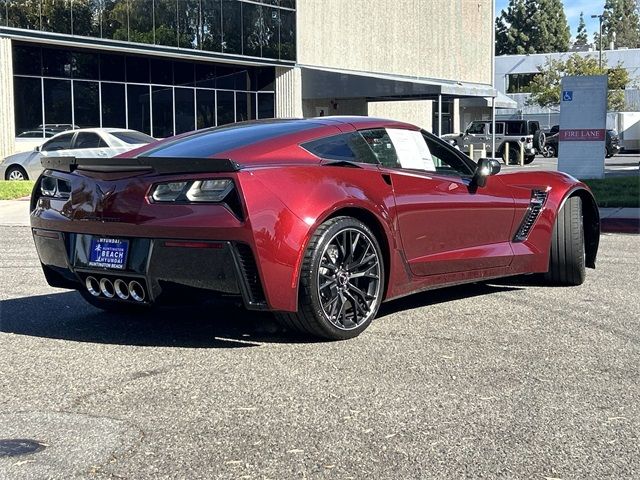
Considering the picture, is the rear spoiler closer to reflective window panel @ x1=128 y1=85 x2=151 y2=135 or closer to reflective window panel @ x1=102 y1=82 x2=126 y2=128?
reflective window panel @ x1=102 y1=82 x2=126 y2=128

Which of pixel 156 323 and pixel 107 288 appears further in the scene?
pixel 156 323

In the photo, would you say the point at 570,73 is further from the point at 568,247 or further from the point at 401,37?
the point at 568,247

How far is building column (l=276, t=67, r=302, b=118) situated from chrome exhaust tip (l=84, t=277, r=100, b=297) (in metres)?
28.3

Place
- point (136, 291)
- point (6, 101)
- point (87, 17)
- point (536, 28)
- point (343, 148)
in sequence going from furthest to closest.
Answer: point (536, 28) < point (87, 17) < point (6, 101) < point (343, 148) < point (136, 291)

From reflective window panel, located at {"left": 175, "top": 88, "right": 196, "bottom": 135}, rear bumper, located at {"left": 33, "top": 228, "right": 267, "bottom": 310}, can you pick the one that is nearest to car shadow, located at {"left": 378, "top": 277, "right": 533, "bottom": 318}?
rear bumper, located at {"left": 33, "top": 228, "right": 267, "bottom": 310}

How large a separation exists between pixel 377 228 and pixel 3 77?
847 inches

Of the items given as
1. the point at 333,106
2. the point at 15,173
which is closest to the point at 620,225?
the point at 15,173

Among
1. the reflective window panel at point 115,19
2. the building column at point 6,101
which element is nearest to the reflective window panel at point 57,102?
the building column at point 6,101

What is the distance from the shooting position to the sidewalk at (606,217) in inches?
474

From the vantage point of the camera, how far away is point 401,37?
127 ft

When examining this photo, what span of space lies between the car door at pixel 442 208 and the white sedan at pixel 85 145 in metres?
13.3

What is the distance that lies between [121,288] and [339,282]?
1294 millimetres

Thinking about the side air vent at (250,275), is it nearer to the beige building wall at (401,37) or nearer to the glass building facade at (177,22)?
the glass building facade at (177,22)

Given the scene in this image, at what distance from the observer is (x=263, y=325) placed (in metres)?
5.59
